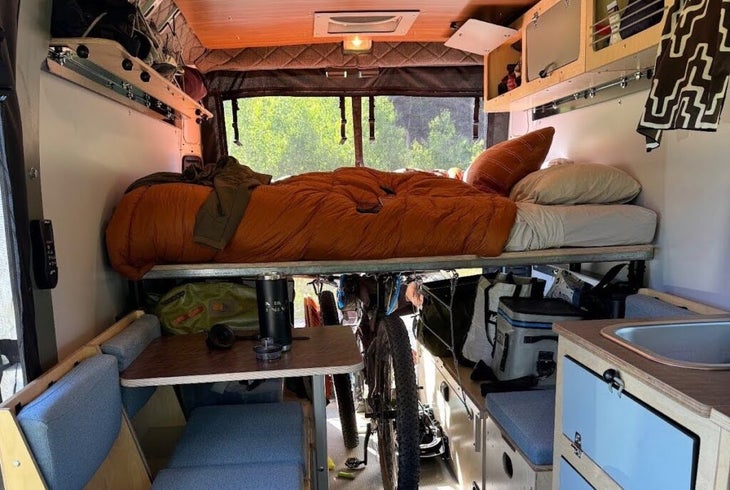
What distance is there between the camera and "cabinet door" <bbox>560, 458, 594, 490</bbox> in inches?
46.6

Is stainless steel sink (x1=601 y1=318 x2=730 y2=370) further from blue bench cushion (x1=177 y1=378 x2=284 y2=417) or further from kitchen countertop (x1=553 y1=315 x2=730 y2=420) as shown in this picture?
blue bench cushion (x1=177 y1=378 x2=284 y2=417)

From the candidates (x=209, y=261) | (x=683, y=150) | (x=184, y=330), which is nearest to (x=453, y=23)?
(x=683, y=150)

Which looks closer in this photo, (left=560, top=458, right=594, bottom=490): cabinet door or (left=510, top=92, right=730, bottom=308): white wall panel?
(left=560, top=458, right=594, bottom=490): cabinet door

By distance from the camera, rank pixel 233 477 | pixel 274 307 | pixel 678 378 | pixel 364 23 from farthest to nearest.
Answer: pixel 364 23 < pixel 274 307 < pixel 233 477 < pixel 678 378

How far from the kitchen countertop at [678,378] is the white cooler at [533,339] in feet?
2.56

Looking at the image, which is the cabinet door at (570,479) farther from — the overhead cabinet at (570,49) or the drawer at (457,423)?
the overhead cabinet at (570,49)

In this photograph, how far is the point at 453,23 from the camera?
285cm

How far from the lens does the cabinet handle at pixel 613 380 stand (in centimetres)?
103

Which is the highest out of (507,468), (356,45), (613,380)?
(356,45)

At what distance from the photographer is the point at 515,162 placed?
2.38 m

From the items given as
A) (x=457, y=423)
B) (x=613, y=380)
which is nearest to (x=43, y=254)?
(x=613, y=380)

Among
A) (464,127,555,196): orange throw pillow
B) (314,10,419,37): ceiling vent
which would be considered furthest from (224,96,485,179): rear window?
(464,127,555,196): orange throw pillow

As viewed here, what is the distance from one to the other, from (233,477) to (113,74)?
1.48 m

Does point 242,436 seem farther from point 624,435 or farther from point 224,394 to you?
point 624,435
